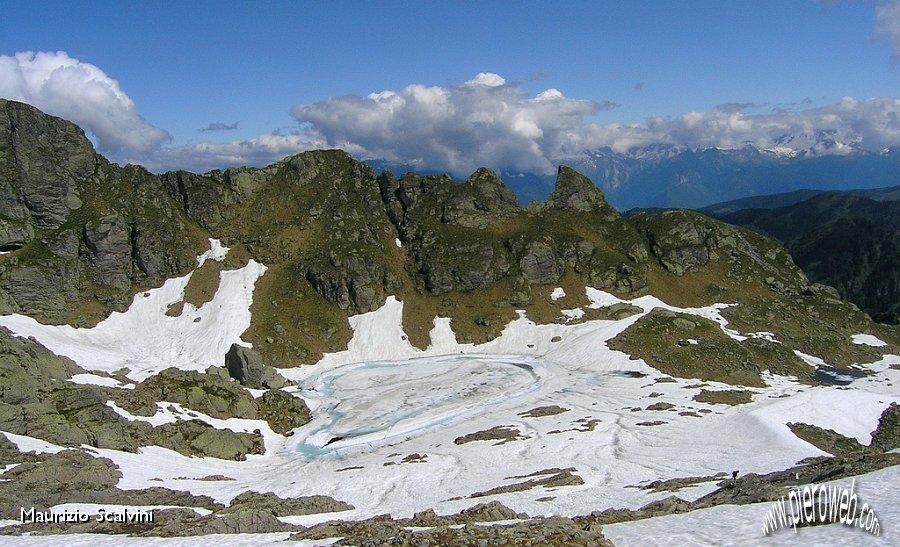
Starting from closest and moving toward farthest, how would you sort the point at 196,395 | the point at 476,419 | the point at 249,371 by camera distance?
the point at 196,395 → the point at 476,419 → the point at 249,371

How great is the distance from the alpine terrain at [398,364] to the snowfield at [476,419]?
0.46 meters

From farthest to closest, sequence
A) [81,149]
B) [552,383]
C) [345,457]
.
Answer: [81,149]
[552,383]
[345,457]

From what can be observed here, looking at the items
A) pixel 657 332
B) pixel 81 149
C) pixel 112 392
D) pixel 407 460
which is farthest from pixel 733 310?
pixel 81 149

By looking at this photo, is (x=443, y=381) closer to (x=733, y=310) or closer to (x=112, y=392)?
(x=112, y=392)

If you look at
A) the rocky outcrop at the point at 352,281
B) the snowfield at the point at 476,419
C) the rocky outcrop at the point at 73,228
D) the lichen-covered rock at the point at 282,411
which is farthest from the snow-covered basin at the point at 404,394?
the rocky outcrop at the point at 73,228

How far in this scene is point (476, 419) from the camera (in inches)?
2923

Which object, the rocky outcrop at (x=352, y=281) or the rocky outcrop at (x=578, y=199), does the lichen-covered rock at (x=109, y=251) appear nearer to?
the rocky outcrop at (x=352, y=281)

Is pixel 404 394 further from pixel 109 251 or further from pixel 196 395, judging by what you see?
pixel 109 251

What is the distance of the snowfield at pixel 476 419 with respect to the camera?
1711 inches

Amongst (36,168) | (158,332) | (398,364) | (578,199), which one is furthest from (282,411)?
(578,199)

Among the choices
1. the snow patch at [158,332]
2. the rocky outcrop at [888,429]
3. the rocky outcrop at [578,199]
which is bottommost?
the rocky outcrop at [888,429]

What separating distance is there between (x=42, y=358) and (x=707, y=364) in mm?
96191

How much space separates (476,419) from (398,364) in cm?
3597

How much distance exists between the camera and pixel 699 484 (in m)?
37.5
